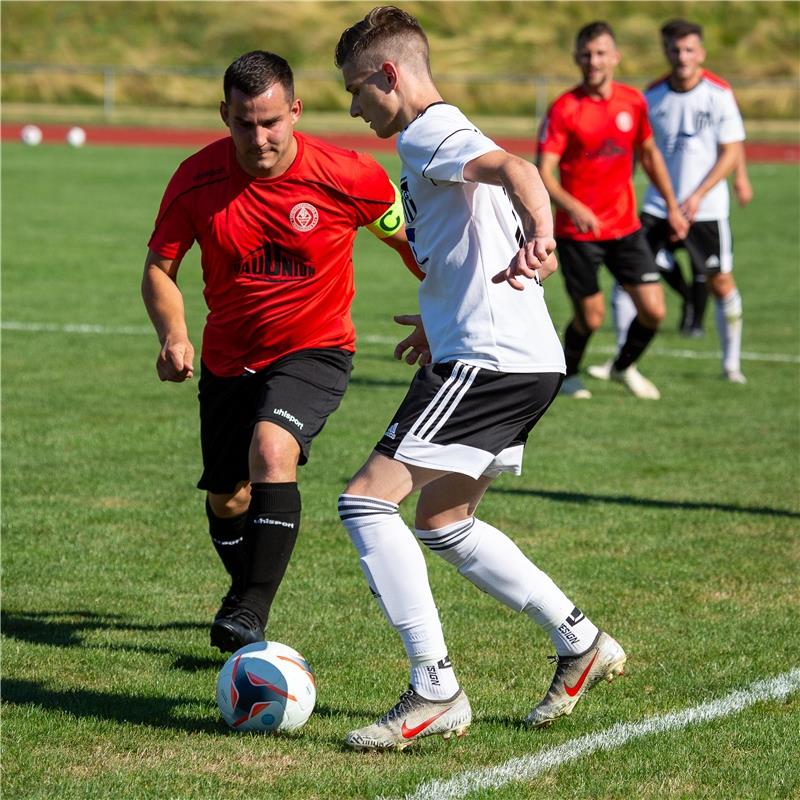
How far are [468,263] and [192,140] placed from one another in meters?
36.2

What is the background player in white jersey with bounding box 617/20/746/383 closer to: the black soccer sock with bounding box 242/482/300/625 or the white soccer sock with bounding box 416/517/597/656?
the black soccer sock with bounding box 242/482/300/625

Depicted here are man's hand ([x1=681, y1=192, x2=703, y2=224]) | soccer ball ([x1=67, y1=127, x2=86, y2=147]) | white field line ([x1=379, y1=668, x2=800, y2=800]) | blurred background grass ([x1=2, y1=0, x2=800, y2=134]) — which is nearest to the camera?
white field line ([x1=379, y1=668, x2=800, y2=800])

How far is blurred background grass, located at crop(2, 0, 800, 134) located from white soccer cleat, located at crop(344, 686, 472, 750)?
45.0 m

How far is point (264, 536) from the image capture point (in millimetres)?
5047

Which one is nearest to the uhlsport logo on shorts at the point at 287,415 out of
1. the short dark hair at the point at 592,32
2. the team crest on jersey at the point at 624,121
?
the short dark hair at the point at 592,32

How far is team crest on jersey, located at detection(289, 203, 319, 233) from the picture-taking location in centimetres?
532

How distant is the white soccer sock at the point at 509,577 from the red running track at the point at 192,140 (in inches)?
1293

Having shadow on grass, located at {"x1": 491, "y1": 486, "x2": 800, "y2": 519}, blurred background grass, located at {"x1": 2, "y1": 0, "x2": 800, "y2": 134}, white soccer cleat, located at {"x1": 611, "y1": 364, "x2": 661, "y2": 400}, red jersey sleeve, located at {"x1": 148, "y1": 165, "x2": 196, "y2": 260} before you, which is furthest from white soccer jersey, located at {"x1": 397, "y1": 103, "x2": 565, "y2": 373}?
blurred background grass, located at {"x1": 2, "y1": 0, "x2": 800, "y2": 134}

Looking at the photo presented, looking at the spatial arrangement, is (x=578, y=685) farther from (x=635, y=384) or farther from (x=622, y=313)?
(x=622, y=313)

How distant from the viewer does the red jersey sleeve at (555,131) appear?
33.6 ft

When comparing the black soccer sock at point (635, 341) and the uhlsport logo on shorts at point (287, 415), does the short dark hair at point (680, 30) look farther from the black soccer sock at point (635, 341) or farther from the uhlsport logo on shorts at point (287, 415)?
the uhlsport logo on shorts at point (287, 415)

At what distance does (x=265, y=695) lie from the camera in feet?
14.7

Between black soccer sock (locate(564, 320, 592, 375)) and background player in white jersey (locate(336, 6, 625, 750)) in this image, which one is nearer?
background player in white jersey (locate(336, 6, 625, 750))

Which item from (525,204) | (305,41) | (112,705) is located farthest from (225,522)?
(305,41)
